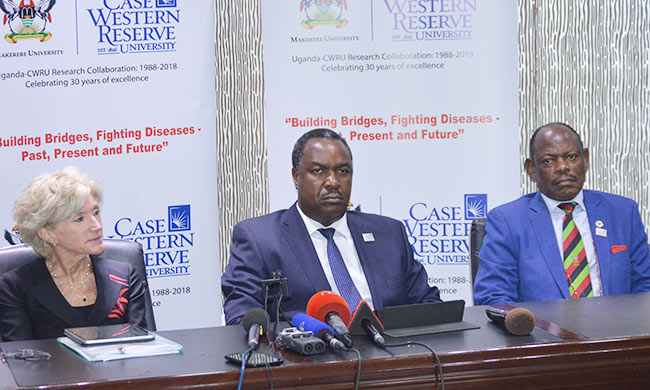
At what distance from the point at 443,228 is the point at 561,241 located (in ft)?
3.62

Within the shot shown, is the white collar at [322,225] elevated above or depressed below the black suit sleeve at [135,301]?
above

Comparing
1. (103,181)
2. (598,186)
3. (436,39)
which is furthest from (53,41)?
(598,186)

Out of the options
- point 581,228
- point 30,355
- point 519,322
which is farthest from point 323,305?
point 581,228

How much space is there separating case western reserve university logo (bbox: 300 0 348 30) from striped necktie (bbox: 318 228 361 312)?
62.2 inches

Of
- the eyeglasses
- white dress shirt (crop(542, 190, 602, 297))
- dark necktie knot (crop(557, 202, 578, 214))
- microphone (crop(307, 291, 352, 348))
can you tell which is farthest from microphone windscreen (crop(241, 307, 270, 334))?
dark necktie knot (crop(557, 202, 578, 214))

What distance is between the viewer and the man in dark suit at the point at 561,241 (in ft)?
10.9

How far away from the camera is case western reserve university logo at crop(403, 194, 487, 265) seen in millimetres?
4496

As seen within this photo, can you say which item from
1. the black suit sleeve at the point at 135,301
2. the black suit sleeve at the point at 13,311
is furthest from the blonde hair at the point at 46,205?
the black suit sleeve at the point at 135,301

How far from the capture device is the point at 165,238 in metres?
4.21

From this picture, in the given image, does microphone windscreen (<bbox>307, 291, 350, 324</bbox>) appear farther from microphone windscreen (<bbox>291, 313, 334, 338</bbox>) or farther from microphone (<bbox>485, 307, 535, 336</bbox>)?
microphone (<bbox>485, 307, 535, 336</bbox>)

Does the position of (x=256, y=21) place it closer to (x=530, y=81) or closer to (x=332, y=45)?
(x=332, y=45)

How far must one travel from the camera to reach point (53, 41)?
4.06 m

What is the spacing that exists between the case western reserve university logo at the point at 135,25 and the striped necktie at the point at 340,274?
1581mm

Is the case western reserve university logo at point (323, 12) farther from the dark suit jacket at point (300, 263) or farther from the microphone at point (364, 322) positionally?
the microphone at point (364, 322)
